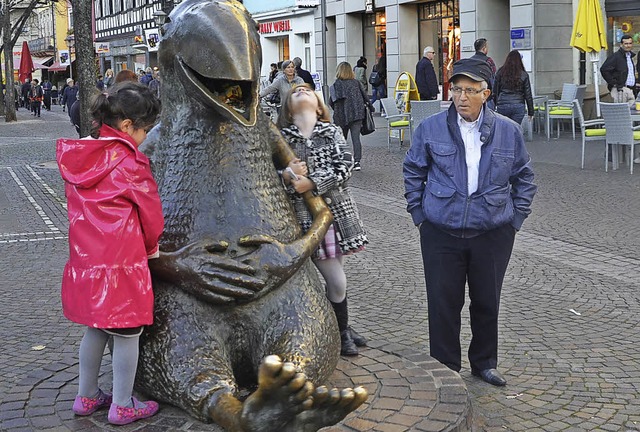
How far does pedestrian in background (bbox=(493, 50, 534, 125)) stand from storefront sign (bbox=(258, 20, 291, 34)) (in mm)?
17857

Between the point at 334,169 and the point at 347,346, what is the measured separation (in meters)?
0.94

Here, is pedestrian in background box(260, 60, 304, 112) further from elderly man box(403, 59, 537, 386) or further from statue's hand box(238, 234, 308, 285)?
statue's hand box(238, 234, 308, 285)

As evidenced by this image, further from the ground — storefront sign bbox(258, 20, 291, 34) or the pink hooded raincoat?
storefront sign bbox(258, 20, 291, 34)

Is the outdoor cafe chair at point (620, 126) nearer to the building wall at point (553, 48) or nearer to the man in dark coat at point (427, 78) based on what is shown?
the man in dark coat at point (427, 78)

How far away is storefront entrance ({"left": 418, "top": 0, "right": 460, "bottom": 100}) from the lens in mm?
23906

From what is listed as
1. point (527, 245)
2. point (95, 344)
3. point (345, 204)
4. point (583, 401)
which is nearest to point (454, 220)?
point (345, 204)

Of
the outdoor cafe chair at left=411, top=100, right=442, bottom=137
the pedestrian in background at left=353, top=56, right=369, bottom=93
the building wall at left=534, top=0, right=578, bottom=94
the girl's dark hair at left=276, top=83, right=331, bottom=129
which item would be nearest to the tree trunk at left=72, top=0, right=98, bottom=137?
the outdoor cafe chair at left=411, top=100, right=442, bottom=137

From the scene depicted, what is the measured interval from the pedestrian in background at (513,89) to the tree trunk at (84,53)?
6.83 metres

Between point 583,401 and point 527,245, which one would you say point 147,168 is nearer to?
point 583,401

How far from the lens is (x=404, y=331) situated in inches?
231

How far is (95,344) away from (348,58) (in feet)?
82.4

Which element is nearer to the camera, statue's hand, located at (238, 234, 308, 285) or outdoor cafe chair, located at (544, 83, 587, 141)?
statue's hand, located at (238, 234, 308, 285)

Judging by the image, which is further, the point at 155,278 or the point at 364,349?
the point at 364,349

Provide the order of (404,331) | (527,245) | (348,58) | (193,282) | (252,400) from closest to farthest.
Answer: (252,400) → (193,282) → (404,331) → (527,245) → (348,58)
